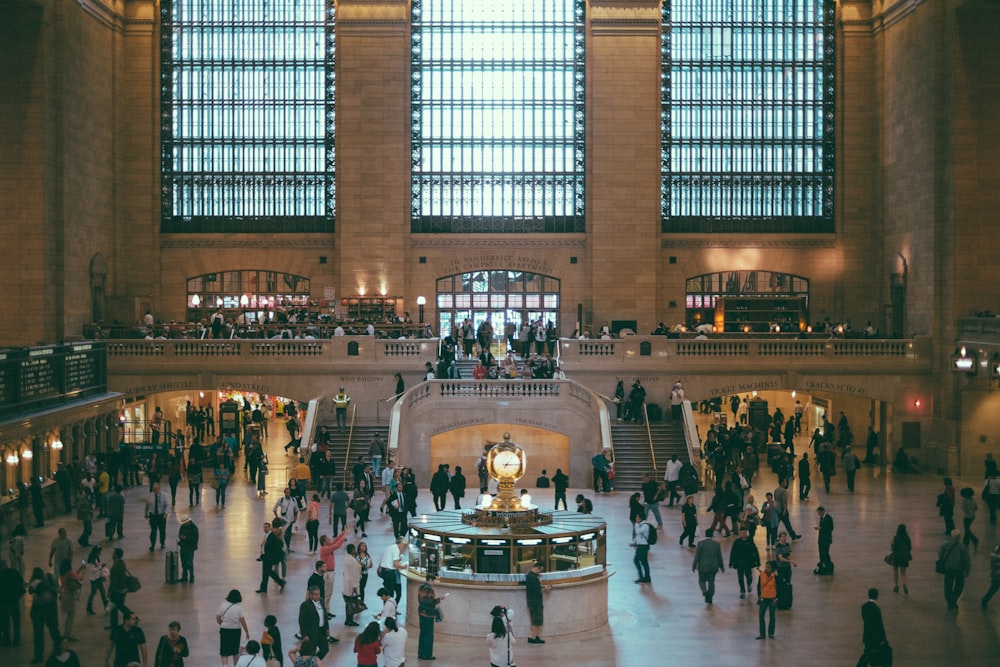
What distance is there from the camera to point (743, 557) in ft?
74.4

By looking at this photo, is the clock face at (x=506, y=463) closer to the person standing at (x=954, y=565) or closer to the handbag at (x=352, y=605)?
the handbag at (x=352, y=605)

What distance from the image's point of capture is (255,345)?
1702 inches

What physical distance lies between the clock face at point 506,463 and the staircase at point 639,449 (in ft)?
51.2

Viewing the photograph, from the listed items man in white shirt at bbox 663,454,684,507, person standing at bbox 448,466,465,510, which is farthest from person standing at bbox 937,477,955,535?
person standing at bbox 448,466,465,510

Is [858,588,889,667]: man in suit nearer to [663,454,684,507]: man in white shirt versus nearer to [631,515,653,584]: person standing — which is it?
[631,515,653,584]: person standing

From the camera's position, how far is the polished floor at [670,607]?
19469 mm

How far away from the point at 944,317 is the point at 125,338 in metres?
27.3

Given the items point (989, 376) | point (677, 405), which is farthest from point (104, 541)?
point (989, 376)

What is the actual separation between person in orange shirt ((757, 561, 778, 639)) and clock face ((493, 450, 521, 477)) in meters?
4.00

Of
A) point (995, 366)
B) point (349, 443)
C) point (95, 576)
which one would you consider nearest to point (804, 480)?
point (995, 366)

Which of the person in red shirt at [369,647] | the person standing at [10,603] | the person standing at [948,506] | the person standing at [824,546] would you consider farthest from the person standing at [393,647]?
the person standing at [948,506]

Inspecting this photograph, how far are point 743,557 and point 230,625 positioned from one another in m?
→ 9.03

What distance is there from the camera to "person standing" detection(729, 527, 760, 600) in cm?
2253

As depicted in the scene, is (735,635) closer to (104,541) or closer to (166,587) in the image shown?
(166,587)
